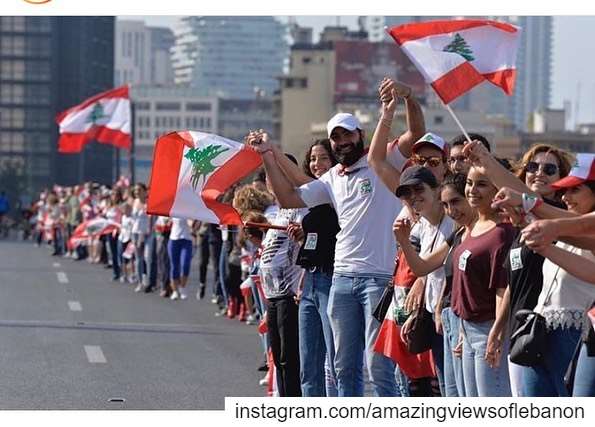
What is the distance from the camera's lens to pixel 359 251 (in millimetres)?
10484

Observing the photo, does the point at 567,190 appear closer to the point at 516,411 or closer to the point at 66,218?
the point at 516,411

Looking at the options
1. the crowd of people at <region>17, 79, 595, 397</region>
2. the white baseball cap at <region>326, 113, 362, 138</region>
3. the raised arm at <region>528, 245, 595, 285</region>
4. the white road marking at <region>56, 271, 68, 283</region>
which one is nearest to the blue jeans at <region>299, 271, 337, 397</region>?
the crowd of people at <region>17, 79, 595, 397</region>

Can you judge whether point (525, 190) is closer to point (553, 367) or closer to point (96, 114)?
point (553, 367)

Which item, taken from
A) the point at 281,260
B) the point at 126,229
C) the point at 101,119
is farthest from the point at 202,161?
the point at 101,119

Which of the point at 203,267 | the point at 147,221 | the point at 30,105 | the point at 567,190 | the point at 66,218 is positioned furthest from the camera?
the point at 30,105

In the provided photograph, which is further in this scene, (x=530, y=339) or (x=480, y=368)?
(x=480, y=368)

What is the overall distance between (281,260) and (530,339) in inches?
153

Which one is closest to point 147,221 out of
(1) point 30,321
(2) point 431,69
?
(1) point 30,321

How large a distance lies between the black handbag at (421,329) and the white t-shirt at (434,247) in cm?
6

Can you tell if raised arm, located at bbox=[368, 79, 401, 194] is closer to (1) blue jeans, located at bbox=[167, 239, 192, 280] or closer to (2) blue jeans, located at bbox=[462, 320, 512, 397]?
(2) blue jeans, located at bbox=[462, 320, 512, 397]

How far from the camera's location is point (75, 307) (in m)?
23.6

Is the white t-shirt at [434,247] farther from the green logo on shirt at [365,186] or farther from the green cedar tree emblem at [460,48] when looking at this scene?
the green cedar tree emblem at [460,48]

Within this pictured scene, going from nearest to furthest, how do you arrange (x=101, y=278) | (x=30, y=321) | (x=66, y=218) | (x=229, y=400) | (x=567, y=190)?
(x=567, y=190)
(x=229, y=400)
(x=30, y=321)
(x=101, y=278)
(x=66, y=218)

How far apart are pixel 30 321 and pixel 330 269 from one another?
10.4 meters
